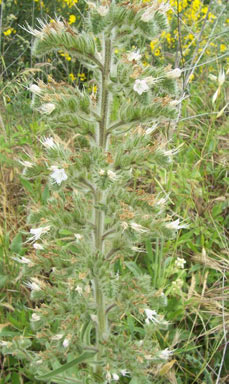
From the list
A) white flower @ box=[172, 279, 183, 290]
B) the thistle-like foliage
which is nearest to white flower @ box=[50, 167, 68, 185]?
the thistle-like foliage

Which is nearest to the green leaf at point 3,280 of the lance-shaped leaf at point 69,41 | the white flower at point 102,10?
the lance-shaped leaf at point 69,41

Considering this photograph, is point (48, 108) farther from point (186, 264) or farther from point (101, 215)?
point (186, 264)

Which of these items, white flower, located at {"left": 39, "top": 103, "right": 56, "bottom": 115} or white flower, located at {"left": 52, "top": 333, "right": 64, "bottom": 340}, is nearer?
white flower, located at {"left": 39, "top": 103, "right": 56, "bottom": 115}

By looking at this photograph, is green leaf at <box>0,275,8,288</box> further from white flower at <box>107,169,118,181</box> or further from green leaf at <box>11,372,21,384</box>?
white flower at <box>107,169,118,181</box>

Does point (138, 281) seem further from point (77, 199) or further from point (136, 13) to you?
point (136, 13)

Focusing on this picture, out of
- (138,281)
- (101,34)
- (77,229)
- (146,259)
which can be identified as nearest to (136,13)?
(101,34)

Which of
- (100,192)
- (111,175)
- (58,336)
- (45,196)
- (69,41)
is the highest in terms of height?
(69,41)

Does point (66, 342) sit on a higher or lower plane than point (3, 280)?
higher

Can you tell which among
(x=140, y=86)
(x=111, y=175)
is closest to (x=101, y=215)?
(x=111, y=175)
